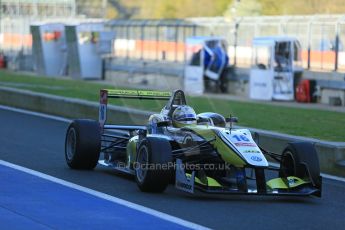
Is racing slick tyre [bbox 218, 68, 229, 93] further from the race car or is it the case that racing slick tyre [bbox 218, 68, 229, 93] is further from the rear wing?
the race car

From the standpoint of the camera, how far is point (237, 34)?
34500 mm

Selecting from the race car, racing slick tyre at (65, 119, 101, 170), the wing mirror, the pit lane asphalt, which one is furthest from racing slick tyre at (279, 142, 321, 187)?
racing slick tyre at (65, 119, 101, 170)

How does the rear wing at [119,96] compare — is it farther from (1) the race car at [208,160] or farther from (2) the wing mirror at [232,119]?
(2) the wing mirror at [232,119]

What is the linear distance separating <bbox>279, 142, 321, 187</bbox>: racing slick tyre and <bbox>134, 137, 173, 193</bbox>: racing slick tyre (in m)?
1.48

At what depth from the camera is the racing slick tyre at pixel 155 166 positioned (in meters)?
9.12

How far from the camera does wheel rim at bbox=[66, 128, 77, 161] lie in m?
11.0

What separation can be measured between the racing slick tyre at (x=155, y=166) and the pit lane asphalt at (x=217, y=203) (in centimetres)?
12

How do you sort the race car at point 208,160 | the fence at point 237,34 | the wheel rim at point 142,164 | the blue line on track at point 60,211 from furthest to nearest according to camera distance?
the fence at point 237,34
the wheel rim at point 142,164
the race car at point 208,160
the blue line on track at point 60,211

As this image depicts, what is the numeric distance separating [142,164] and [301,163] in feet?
6.26

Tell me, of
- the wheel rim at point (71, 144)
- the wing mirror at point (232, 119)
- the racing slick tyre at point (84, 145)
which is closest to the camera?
the wing mirror at point (232, 119)

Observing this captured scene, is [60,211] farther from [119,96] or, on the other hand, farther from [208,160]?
[119,96]

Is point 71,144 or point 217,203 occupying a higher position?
point 71,144

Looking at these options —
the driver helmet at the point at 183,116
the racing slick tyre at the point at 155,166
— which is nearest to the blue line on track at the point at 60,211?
the racing slick tyre at the point at 155,166

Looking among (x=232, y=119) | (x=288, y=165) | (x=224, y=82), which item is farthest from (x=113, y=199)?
(x=224, y=82)
